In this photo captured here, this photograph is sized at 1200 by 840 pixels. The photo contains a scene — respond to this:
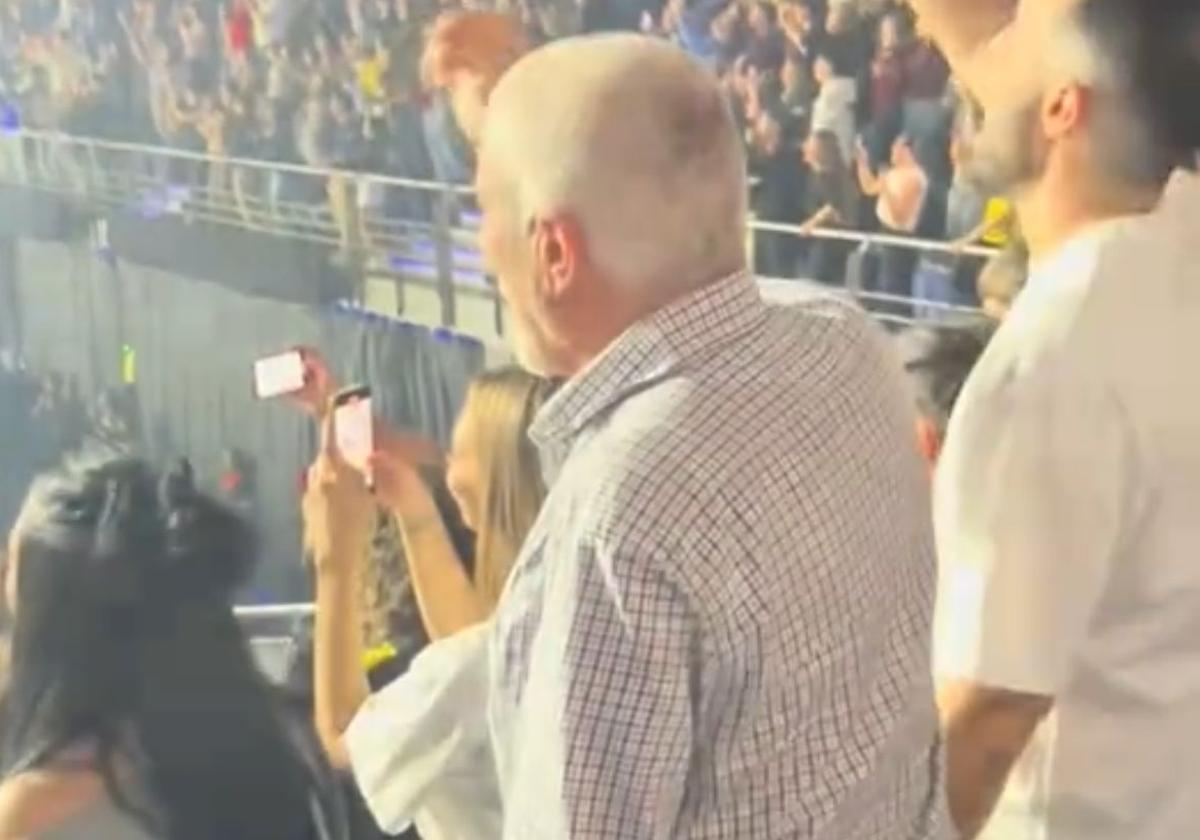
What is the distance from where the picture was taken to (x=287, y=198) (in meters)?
2.18

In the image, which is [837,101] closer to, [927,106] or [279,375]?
[927,106]

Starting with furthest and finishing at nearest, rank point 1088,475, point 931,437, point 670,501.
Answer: point 931,437
point 1088,475
point 670,501

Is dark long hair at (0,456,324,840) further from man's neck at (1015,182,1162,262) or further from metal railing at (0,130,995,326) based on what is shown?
man's neck at (1015,182,1162,262)

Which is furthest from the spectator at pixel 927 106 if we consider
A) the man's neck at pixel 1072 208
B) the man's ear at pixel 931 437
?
the man's neck at pixel 1072 208

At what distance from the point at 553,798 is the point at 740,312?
0.97 feet

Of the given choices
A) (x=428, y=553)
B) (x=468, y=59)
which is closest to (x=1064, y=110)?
(x=468, y=59)

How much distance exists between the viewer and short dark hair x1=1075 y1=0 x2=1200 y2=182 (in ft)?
5.06

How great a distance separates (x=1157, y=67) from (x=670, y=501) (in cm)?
57

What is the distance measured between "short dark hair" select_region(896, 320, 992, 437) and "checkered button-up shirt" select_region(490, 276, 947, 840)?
577 millimetres

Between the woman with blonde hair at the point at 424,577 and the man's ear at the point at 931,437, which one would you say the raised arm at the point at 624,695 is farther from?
the man's ear at the point at 931,437

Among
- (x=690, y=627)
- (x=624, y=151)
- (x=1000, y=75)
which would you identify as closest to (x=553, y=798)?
(x=690, y=627)

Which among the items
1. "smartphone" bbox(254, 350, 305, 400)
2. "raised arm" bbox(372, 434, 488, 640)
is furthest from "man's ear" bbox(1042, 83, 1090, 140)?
"smartphone" bbox(254, 350, 305, 400)

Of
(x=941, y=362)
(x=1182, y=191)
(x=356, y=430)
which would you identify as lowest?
(x=356, y=430)

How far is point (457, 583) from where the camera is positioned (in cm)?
208
